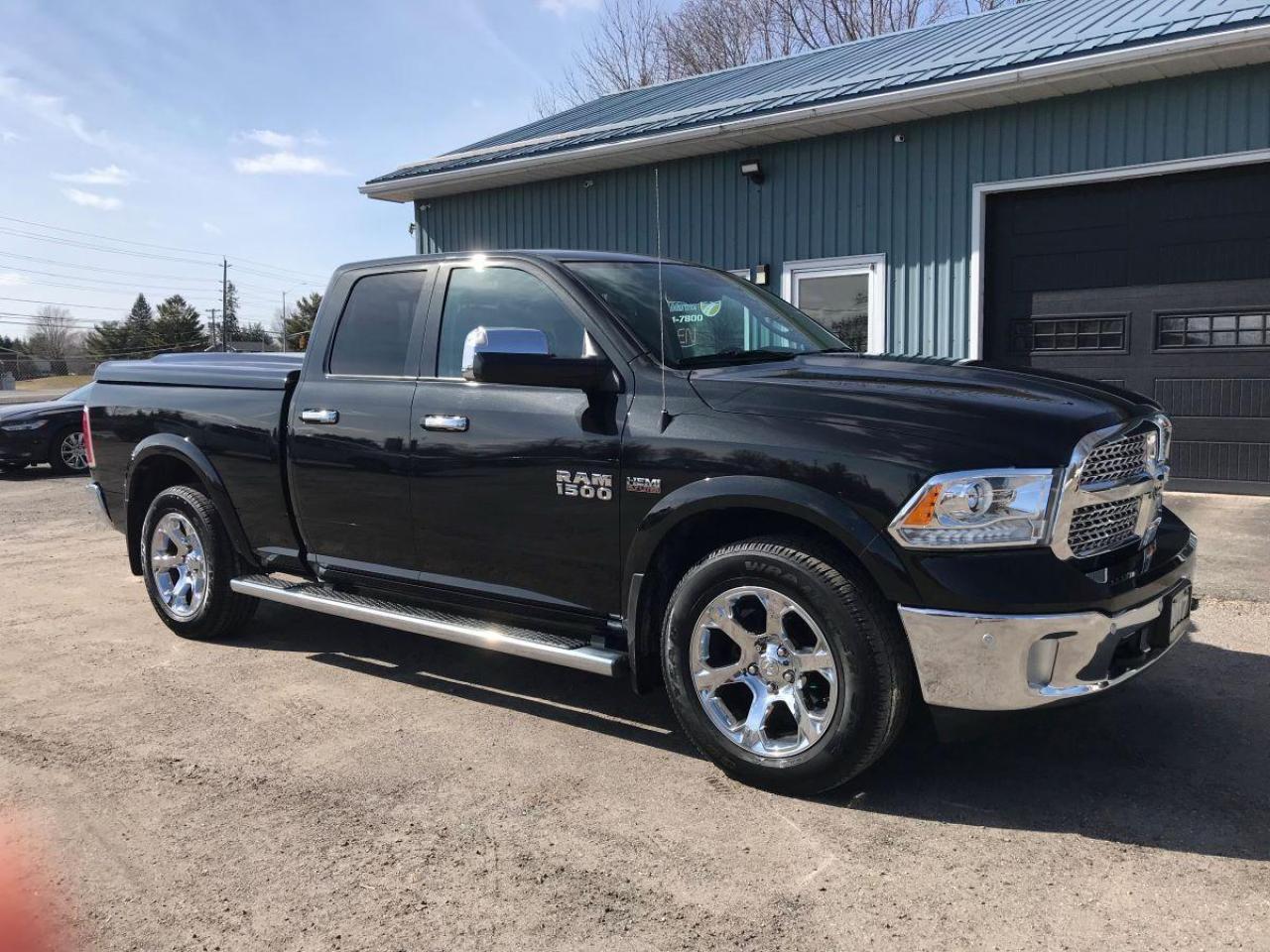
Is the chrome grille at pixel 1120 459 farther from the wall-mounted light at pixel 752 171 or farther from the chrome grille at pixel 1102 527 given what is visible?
the wall-mounted light at pixel 752 171

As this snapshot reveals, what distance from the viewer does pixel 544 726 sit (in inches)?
158

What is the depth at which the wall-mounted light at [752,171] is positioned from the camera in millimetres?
Result: 11078

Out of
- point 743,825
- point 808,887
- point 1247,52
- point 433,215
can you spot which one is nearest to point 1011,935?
point 808,887

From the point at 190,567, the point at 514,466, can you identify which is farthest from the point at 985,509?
the point at 190,567

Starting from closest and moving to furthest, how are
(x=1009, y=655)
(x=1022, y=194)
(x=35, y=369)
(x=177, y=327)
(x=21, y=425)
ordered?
(x=1009, y=655) → (x=1022, y=194) → (x=21, y=425) → (x=35, y=369) → (x=177, y=327)

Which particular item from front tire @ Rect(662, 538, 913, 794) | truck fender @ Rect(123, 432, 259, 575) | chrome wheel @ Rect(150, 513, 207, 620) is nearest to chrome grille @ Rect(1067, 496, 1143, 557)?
front tire @ Rect(662, 538, 913, 794)

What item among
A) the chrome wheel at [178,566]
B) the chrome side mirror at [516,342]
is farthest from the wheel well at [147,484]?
the chrome side mirror at [516,342]

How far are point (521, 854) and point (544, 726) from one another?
1.05 m

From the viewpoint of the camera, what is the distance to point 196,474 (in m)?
5.20

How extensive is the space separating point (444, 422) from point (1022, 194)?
762cm

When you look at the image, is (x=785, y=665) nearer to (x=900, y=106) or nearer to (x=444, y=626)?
(x=444, y=626)

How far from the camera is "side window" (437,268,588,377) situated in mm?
4004

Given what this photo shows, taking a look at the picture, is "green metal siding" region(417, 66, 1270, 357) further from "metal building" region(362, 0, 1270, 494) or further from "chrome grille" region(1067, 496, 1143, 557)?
"chrome grille" region(1067, 496, 1143, 557)

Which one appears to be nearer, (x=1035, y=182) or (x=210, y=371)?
Result: (x=210, y=371)
